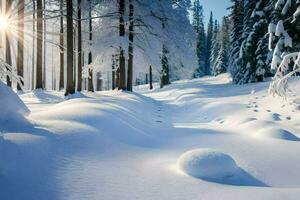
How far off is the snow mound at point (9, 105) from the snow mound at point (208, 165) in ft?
9.26

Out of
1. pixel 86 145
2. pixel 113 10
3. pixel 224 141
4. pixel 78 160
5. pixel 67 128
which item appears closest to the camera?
pixel 78 160

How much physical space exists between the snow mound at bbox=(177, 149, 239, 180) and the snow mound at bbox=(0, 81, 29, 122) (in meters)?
2.82

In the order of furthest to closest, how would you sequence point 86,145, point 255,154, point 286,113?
point 286,113, point 255,154, point 86,145

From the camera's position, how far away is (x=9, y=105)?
19.3ft

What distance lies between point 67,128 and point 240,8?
114 ft

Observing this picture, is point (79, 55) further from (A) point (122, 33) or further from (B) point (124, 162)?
(B) point (124, 162)

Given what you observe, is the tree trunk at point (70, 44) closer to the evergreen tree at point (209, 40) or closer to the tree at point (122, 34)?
the tree at point (122, 34)

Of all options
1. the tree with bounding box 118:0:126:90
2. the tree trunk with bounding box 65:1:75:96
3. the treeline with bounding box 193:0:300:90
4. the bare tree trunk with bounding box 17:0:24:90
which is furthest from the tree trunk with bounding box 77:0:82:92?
the treeline with bounding box 193:0:300:90

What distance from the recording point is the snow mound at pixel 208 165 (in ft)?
16.5

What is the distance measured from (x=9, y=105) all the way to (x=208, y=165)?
3296 mm

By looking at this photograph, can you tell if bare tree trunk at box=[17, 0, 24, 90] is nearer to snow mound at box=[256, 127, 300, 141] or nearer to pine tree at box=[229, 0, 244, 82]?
snow mound at box=[256, 127, 300, 141]

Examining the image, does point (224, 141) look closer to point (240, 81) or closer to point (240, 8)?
point (240, 81)

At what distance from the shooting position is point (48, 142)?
207 inches

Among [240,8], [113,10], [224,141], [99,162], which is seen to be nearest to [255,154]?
[224,141]
